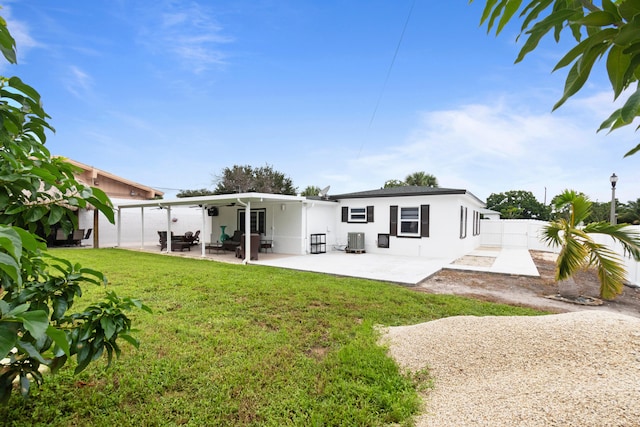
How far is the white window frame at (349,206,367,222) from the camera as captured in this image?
15.1 m

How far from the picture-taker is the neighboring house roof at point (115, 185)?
22094mm

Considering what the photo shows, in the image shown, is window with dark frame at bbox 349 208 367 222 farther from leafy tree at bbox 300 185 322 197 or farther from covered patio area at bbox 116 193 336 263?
leafy tree at bbox 300 185 322 197

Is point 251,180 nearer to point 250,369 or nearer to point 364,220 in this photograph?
point 364,220

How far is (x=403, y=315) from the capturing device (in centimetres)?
531

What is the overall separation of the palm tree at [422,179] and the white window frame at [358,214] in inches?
627

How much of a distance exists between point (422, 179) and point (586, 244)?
77.8ft

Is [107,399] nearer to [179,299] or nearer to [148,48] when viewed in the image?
[179,299]

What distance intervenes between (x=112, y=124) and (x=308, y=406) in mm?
20994

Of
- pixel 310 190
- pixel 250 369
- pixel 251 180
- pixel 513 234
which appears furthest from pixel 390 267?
pixel 310 190

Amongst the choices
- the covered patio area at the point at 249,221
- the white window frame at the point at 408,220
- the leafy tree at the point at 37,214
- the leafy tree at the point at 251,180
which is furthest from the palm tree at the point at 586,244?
the leafy tree at the point at 251,180

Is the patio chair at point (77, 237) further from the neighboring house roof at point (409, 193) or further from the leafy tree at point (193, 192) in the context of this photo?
the leafy tree at point (193, 192)

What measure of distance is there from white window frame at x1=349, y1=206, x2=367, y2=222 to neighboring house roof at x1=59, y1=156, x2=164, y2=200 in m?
17.1

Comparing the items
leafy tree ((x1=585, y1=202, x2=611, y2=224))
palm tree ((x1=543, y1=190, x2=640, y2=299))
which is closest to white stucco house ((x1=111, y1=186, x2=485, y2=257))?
palm tree ((x1=543, y1=190, x2=640, y2=299))

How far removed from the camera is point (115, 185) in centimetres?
2422
